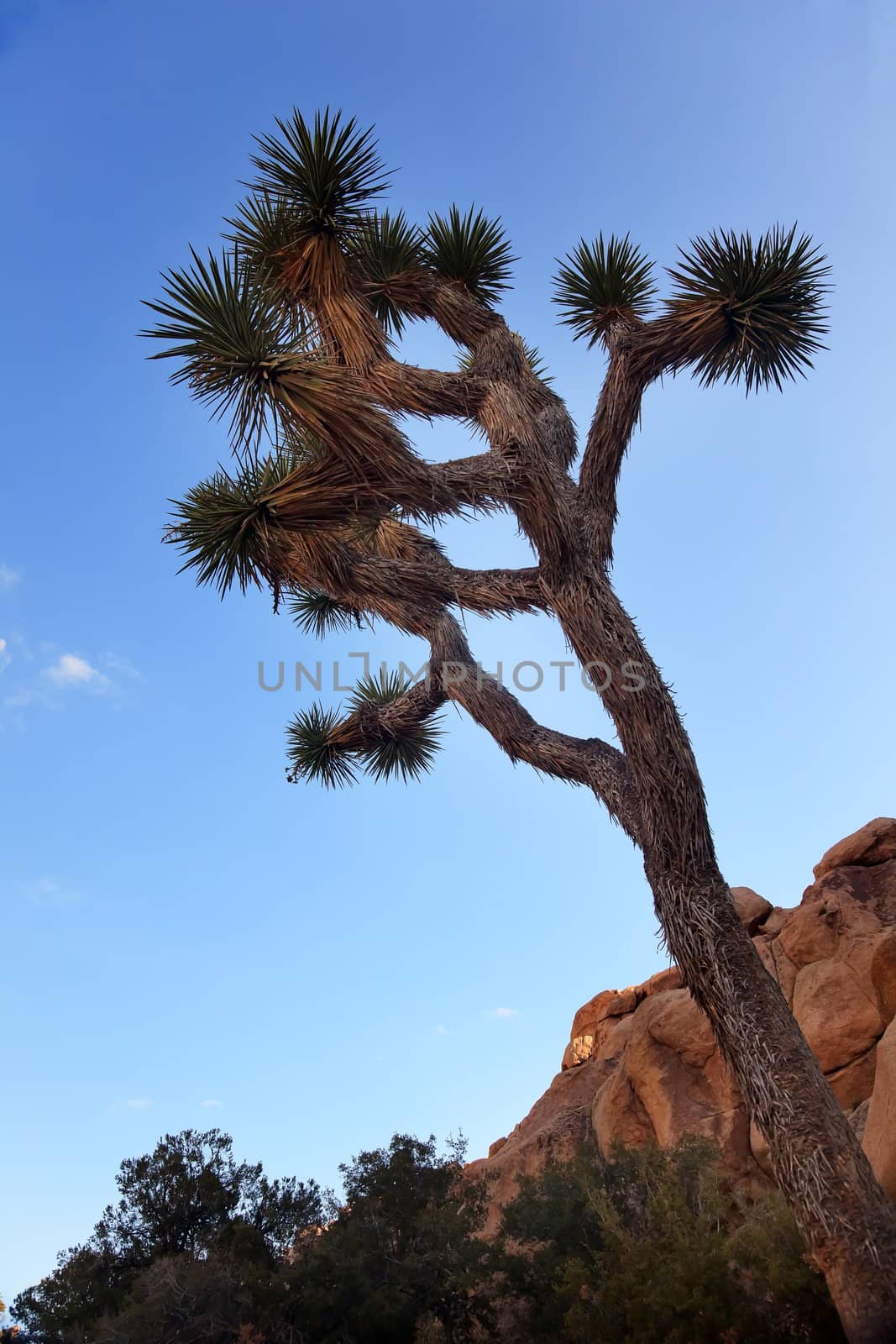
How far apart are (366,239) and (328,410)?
8.68 ft

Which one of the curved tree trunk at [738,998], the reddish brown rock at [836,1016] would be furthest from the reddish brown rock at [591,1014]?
the curved tree trunk at [738,998]

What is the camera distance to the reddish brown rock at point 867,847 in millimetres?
12781

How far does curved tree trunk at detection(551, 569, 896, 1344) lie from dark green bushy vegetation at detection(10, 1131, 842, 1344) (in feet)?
3.54

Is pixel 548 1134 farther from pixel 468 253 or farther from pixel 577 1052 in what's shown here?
pixel 468 253

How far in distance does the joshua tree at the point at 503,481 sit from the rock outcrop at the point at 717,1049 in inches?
157

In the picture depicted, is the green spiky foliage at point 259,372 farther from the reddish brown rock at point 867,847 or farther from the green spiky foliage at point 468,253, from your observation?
the reddish brown rock at point 867,847

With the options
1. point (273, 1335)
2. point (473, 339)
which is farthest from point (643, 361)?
point (273, 1335)

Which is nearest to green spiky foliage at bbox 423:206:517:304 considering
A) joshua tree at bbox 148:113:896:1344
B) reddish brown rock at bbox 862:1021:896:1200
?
joshua tree at bbox 148:113:896:1344

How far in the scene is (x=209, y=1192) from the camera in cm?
896

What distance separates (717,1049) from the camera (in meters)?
9.35

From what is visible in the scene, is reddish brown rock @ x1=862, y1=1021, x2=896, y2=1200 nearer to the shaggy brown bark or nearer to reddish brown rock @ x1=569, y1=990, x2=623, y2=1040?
the shaggy brown bark

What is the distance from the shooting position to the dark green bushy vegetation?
5.58 m

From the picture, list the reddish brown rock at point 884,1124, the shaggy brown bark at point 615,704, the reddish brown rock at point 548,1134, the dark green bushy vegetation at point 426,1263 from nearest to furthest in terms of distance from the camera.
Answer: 1. the shaggy brown bark at point 615,704
2. the dark green bushy vegetation at point 426,1263
3. the reddish brown rock at point 884,1124
4. the reddish brown rock at point 548,1134

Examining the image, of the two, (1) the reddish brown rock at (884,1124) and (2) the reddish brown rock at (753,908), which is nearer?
(1) the reddish brown rock at (884,1124)
